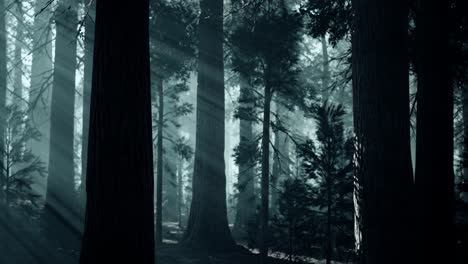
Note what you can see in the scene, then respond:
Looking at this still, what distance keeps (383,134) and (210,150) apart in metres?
7.50

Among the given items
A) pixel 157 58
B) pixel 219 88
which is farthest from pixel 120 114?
pixel 157 58

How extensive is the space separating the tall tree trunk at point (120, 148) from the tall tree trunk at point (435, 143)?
4538mm

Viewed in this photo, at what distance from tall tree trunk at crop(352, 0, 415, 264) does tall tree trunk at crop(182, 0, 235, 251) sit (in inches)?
268

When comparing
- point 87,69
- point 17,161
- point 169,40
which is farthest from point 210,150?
point 17,161

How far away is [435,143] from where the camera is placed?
281 inches

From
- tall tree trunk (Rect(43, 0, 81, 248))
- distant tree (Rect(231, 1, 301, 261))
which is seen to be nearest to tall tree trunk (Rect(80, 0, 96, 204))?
tall tree trunk (Rect(43, 0, 81, 248))

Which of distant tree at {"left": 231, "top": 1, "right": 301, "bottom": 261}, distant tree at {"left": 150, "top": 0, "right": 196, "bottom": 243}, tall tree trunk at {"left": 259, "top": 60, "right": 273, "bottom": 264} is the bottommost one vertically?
tall tree trunk at {"left": 259, "top": 60, "right": 273, "bottom": 264}

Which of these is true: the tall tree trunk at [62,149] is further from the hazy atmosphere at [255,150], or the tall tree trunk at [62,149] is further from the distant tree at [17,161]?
the distant tree at [17,161]

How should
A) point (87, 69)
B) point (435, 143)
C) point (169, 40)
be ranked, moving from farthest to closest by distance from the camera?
point (169, 40)
point (87, 69)
point (435, 143)

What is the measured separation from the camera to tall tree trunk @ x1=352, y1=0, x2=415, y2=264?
20.6 ft

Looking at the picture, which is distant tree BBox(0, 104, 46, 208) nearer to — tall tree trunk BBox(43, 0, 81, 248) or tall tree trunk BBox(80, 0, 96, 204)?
tall tree trunk BBox(43, 0, 81, 248)

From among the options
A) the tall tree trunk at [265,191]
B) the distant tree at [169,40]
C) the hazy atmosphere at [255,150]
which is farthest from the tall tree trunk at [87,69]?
the tall tree trunk at [265,191]

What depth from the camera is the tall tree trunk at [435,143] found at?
7012 mm

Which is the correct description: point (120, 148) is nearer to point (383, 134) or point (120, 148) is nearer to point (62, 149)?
point (383, 134)
